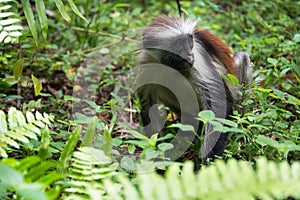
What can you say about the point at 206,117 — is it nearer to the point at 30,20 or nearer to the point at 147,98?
the point at 30,20

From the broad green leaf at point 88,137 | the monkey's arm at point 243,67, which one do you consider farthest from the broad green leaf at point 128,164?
the monkey's arm at point 243,67

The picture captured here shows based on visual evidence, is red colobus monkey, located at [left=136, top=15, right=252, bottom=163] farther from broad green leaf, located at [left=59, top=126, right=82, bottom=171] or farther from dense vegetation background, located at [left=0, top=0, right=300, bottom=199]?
broad green leaf, located at [left=59, top=126, right=82, bottom=171]

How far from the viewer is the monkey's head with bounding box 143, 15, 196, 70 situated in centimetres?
476

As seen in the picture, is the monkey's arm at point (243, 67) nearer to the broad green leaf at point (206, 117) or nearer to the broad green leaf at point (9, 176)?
the broad green leaf at point (206, 117)

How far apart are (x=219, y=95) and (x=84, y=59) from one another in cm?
249

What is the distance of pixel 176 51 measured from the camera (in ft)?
15.7

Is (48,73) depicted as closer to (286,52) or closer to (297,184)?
(286,52)

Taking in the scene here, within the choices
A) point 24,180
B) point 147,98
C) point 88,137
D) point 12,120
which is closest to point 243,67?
point 147,98

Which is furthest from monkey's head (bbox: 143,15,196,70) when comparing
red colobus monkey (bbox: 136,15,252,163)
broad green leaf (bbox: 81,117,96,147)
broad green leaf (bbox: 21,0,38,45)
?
broad green leaf (bbox: 81,117,96,147)

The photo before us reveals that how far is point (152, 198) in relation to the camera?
1.81m

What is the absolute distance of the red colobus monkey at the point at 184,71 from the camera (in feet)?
15.7

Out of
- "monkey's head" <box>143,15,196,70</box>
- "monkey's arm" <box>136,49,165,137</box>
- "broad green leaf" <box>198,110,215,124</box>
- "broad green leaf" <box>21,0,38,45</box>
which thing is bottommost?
"monkey's arm" <box>136,49,165,137</box>

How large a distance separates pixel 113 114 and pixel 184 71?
1008 mm

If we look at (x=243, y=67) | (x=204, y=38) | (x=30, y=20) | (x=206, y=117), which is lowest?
(x=243, y=67)
